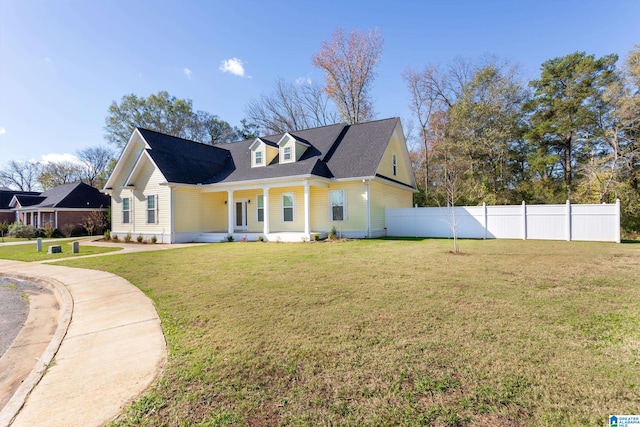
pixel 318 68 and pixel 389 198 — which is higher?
pixel 318 68

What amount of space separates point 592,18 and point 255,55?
18362mm

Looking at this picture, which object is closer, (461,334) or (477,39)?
(461,334)

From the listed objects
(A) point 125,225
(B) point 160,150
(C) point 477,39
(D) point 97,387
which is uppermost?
(C) point 477,39

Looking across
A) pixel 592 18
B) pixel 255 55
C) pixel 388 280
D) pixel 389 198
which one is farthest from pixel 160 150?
pixel 592 18

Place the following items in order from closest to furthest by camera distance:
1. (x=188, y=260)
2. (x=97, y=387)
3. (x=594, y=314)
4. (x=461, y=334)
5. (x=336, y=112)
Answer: (x=97, y=387), (x=461, y=334), (x=594, y=314), (x=188, y=260), (x=336, y=112)

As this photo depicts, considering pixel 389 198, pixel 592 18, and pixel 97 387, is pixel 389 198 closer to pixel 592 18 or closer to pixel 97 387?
pixel 592 18

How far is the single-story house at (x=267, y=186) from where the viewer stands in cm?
1562

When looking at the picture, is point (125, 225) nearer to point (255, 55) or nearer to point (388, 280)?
point (255, 55)

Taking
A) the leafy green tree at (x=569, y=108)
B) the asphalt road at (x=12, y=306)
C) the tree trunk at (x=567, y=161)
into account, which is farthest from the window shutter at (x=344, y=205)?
the tree trunk at (x=567, y=161)

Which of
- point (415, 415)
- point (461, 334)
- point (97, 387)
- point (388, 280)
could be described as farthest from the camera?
point (388, 280)

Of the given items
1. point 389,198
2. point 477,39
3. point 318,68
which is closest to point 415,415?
point 389,198

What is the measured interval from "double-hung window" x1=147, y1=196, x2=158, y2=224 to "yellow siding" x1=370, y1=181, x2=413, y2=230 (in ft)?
41.2

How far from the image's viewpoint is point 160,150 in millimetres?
17828

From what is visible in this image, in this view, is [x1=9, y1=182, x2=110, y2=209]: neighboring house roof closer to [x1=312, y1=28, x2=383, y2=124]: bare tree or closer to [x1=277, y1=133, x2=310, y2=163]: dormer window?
[x1=277, y1=133, x2=310, y2=163]: dormer window
